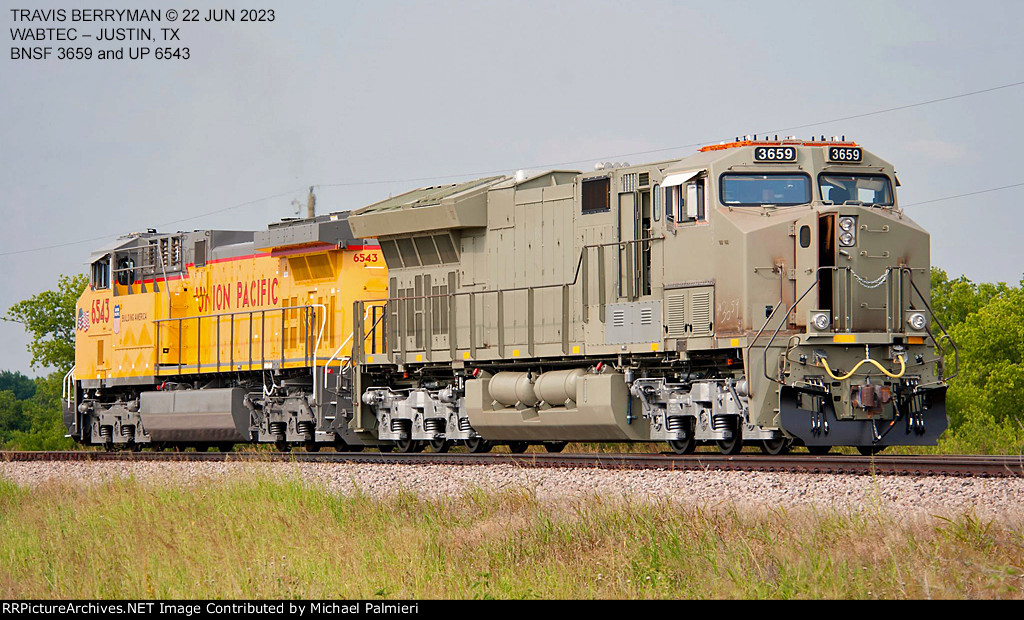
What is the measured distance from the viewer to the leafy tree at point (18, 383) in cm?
13575

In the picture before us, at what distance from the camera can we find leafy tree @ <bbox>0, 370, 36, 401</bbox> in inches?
5344

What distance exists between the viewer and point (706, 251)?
1434cm

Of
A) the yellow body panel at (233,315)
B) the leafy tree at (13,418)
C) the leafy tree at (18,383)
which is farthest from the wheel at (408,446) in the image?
the leafy tree at (18,383)

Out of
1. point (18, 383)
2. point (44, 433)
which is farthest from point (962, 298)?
point (18, 383)

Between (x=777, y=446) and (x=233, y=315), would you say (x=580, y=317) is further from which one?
(x=233, y=315)

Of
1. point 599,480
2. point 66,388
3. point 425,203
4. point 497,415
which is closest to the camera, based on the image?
point 599,480

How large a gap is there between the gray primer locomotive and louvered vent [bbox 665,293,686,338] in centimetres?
2

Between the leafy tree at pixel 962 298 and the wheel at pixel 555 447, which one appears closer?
the wheel at pixel 555 447

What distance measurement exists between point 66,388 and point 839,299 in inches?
712

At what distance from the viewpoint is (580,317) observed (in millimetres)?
16062

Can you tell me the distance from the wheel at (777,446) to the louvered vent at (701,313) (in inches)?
59.5

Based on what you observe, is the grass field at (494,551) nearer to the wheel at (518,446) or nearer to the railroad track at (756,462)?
the railroad track at (756,462)
